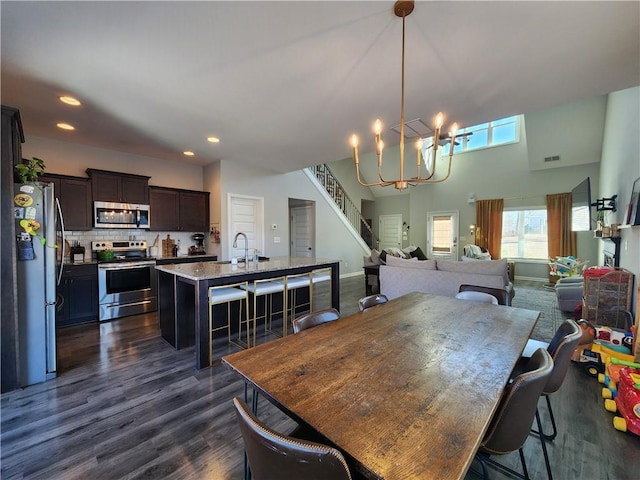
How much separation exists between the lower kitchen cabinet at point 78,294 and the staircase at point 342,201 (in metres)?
5.12

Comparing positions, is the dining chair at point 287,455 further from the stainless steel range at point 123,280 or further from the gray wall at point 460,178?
the stainless steel range at point 123,280

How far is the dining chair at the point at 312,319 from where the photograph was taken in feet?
5.95

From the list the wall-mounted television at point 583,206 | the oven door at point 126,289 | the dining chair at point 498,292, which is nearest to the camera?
the dining chair at point 498,292

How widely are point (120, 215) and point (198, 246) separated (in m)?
1.52

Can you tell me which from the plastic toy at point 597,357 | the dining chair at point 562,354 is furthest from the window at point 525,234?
the dining chair at point 562,354

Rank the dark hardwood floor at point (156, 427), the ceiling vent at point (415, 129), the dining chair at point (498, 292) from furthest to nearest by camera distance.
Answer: the ceiling vent at point (415, 129) < the dining chair at point (498, 292) < the dark hardwood floor at point (156, 427)

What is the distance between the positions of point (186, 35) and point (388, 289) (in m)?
4.46

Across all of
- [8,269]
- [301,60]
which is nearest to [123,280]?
[8,269]

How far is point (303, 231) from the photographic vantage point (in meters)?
7.73

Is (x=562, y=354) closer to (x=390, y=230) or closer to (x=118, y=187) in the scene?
(x=118, y=187)

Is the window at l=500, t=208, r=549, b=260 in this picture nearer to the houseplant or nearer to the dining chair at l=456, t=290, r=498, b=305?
the dining chair at l=456, t=290, r=498, b=305

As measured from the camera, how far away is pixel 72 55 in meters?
2.16

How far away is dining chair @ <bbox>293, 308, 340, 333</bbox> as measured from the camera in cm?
181

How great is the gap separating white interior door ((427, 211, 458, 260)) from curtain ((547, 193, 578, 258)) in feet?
7.66
